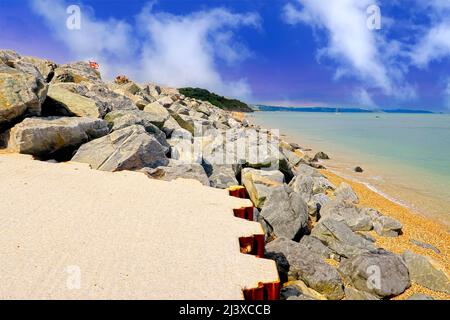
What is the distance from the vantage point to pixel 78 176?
25.9ft

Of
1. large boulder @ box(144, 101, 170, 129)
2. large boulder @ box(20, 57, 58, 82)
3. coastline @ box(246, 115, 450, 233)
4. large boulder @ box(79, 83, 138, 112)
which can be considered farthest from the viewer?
large boulder @ box(20, 57, 58, 82)

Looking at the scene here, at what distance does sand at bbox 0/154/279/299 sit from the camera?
12.8ft


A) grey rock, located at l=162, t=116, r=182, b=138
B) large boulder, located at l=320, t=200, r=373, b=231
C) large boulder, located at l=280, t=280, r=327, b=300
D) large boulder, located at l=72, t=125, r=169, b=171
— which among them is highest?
grey rock, located at l=162, t=116, r=182, b=138

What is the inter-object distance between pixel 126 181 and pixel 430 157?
28198mm

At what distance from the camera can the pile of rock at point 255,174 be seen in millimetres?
7172

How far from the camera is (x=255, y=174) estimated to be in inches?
435

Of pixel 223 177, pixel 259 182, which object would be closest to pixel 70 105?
pixel 223 177

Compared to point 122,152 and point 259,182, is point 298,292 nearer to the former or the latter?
point 259,182

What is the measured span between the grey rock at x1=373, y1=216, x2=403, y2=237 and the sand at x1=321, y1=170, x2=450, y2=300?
0.56ft

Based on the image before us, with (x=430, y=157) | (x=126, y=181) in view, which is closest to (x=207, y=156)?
(x=126, y=181)

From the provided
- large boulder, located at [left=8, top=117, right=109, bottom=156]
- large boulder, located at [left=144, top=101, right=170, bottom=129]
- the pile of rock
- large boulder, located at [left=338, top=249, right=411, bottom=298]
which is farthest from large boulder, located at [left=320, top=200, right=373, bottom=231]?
large boulder, located at [left=8, top=117, right=109, bottom=156]

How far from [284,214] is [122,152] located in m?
4.51

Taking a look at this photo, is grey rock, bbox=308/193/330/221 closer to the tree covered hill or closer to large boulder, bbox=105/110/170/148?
large boulder, bbox=105/110/170/148
